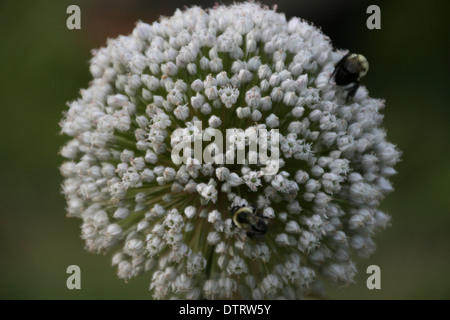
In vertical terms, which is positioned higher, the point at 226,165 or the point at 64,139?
the point at 64,139

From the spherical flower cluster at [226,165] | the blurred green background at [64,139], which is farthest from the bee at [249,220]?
the blurred green background at [64,139]

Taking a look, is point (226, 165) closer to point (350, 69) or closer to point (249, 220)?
point (249, 220)

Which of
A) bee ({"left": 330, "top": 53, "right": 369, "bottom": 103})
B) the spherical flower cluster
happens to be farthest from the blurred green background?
bee ({"left": 330, "top": 53, "right": 369, "bottom": 103})

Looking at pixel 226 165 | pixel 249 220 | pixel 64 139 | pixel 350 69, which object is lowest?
pixel 249 220

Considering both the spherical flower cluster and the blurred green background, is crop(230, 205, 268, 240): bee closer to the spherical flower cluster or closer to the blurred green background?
the spherical flower cluster

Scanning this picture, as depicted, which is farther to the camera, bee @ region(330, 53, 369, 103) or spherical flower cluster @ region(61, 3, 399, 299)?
bee @ region(330, 53, 369, 103)

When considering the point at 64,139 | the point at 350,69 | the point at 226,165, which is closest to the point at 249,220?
the point at 226,165

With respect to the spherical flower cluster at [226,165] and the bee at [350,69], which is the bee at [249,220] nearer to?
the spherical flower cluster at [226,165]
